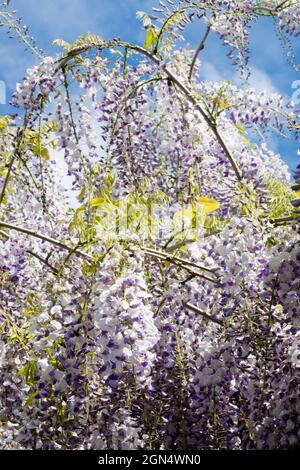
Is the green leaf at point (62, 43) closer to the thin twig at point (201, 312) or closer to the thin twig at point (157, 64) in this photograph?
the thin twig at point (157, 64)

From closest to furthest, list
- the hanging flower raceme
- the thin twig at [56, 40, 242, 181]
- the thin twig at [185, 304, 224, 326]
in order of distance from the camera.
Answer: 1. the hanging flower raceme
2. the thin twig at [185, 304, 224, 326]
3. the thin twig at [56, 40, 242, 181]

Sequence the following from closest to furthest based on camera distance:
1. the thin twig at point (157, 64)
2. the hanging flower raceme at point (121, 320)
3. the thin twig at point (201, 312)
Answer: the hanging flower raceme at point (121, 320), the thin twig at point (201, 312), the thin twig at point (157, 64)

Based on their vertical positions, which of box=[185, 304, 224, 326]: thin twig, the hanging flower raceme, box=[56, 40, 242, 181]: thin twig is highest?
box=[56, 40, 242, 181]: thin twig

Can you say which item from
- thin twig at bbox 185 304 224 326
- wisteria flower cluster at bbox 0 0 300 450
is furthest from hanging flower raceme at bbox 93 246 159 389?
thin twig at bbox 185 304 224 326

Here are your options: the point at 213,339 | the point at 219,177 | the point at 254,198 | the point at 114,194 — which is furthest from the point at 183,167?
the point at 213,339

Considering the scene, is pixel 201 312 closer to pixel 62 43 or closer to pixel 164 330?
pixel 164 330

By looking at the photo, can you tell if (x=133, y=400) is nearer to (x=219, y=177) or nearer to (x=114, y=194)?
(x=219, y=177)

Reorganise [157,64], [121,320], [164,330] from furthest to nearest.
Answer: [157,64] < [164,330] < [121,320]

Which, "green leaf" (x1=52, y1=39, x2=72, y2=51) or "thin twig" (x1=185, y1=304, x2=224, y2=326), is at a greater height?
"green leaf" (x1=52, y1=39, x2=72, y2=51)

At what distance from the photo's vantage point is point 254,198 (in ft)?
10.9

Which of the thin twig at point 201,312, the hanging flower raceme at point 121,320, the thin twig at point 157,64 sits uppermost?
the thin twig at point 157,64

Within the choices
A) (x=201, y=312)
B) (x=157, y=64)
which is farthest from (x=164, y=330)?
(x=157, y=64)

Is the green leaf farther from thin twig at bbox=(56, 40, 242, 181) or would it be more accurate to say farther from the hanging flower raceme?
the hanging flower raceme

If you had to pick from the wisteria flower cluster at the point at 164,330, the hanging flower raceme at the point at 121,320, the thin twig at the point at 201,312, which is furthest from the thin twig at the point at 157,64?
the hanging flower raceme at the point at 121,320
